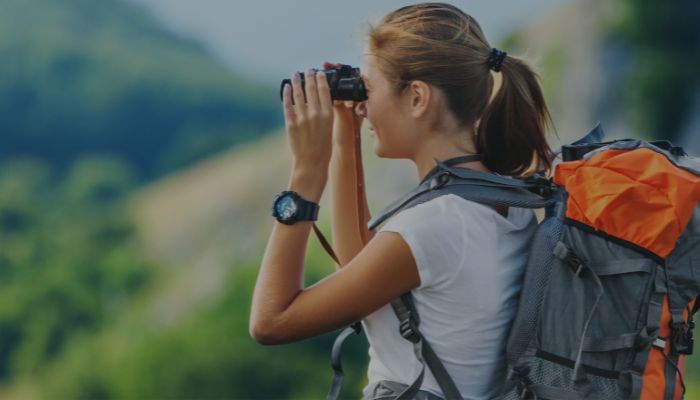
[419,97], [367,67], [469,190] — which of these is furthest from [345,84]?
[469,190]

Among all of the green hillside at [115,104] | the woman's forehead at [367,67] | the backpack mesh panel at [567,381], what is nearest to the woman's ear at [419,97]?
the woman's forehead at [367,67]

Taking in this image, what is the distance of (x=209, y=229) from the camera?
7138cm

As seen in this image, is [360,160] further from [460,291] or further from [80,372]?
[80,372]

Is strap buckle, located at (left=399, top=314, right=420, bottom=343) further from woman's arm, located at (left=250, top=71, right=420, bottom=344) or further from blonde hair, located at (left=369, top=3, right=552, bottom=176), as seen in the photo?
blonde hair, located at (left=369, top=3, right=552, bottom=176)

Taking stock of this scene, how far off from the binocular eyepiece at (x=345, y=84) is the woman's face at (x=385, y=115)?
2 cm

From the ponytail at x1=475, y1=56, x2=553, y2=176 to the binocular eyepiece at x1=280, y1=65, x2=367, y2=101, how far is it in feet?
1.04

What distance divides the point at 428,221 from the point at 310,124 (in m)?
0.41

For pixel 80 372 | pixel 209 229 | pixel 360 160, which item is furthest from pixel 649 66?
pixel 209 229

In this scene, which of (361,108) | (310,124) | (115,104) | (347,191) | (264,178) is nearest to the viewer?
(310,124)

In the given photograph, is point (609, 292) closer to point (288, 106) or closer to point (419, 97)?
point (419, 97)

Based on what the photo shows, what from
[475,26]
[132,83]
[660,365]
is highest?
[132,83]

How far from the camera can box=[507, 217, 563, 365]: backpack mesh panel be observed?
8.60 feet

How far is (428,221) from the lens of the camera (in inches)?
102

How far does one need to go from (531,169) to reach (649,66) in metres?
30.2
